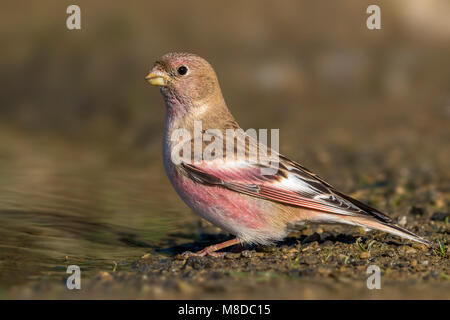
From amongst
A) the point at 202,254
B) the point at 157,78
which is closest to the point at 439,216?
the point at 202,254

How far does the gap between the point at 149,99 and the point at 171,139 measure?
677 cm

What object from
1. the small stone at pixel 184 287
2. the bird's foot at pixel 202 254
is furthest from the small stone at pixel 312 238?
the small stone at pixel 184 287

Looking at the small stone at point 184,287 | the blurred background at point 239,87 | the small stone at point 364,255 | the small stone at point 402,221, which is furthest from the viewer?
the blurred background at point 239,87

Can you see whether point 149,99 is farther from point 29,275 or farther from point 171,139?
point 29,275

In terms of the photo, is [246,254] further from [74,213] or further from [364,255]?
[74,213]

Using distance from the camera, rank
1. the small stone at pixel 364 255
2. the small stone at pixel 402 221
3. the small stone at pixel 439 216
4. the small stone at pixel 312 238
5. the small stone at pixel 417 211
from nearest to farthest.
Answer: the small stone at pixel 364 255
the small stone at pixel 312 238
the small stone at pixel 402 221
the small stone at pixel 439 216
the small stone at pixel 417 211

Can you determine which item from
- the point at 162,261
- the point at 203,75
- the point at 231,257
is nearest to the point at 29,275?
the point at 162,261

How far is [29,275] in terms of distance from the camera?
5.50m

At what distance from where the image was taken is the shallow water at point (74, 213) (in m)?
6.07

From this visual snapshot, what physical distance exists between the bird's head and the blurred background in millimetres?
2014

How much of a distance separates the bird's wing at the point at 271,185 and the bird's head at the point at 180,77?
0.83m

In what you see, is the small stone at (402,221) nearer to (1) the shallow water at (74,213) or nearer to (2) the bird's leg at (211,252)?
(2) the bird's leg at (211,252)

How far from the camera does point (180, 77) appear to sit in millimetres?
6574

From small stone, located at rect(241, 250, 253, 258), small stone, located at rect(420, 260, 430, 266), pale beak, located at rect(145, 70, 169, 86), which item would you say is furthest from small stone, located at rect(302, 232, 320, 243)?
pale beak, located at rect(145, 70, 169, 86)
